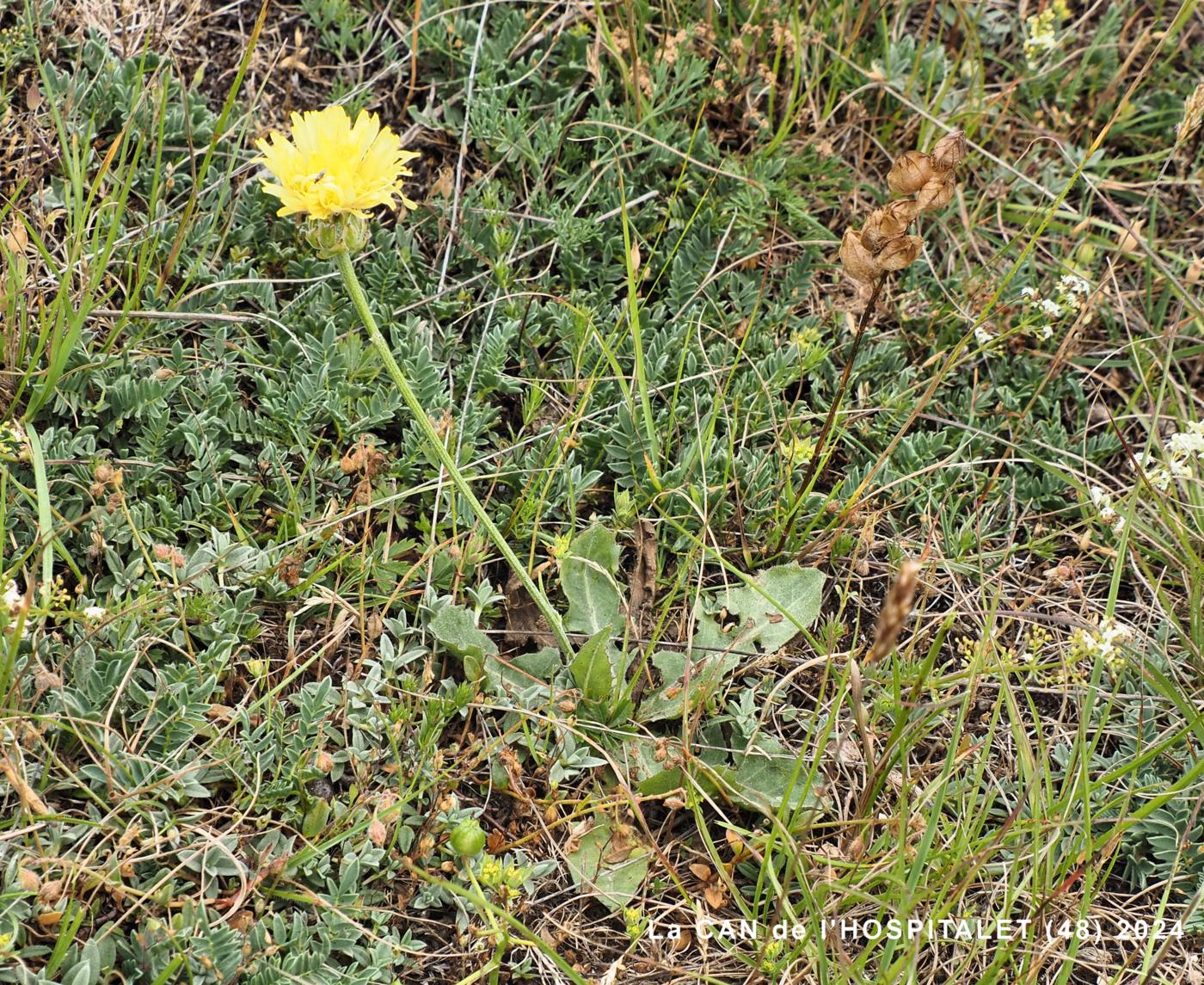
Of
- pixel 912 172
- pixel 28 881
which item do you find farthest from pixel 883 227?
pixel 28 881

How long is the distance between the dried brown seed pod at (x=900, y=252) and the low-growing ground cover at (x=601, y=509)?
0.08 meters

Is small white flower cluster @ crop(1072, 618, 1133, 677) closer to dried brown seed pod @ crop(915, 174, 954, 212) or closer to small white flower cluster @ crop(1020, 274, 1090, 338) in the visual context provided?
small white flower cluster @ crop(1020, 274, 1090, 338)

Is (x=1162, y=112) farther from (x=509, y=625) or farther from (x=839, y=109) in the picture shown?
(x=509, y=625)

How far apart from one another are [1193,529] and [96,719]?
258cm

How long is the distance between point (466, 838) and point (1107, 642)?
4.96 ft

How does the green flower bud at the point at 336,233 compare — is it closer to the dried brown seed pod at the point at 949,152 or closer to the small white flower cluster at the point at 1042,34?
the dried brown seed pod at the point at 949,152

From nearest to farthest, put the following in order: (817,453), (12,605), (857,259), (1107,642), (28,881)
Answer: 1. (28,881)
2. (12,605)
3. (857,259)
4. (1107,642)
5. (817,453)

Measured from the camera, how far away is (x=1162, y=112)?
3.49 meters

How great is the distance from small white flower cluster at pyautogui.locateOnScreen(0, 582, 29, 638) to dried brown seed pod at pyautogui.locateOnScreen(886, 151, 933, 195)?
1.88 meters

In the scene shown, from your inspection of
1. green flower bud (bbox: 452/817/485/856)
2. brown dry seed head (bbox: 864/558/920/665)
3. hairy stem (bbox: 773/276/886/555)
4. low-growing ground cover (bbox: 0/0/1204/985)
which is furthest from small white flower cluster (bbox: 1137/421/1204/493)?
green flower bud (bbox: 452/817/485/856)

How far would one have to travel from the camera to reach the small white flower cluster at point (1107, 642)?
2443mm

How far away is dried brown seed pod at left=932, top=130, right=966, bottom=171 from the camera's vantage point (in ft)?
7.33

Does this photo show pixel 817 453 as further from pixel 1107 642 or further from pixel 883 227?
pixel 1107 642

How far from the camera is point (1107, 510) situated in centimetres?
274
